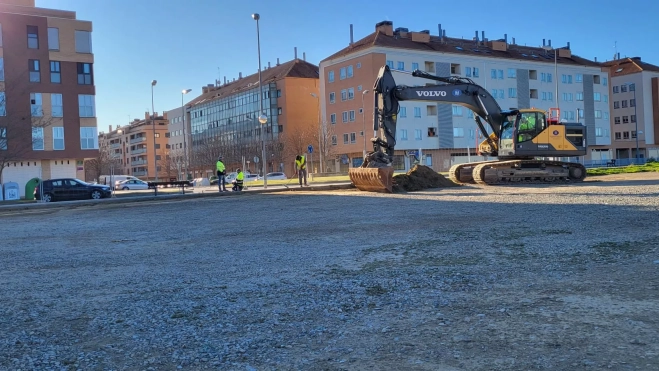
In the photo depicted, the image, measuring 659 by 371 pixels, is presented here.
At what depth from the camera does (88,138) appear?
54.6 meters

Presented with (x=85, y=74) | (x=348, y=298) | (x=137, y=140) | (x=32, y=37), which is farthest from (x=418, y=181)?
(x=137, y=140)

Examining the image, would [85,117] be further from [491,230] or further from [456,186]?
[491,230]

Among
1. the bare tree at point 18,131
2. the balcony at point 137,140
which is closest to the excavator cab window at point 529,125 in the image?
the bare tree at point 18,131

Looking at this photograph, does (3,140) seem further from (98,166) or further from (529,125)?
(98,166)

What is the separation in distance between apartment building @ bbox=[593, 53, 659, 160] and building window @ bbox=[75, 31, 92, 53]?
7705cm

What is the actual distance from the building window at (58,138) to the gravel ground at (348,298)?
4518 cm

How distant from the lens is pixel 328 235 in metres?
11.5

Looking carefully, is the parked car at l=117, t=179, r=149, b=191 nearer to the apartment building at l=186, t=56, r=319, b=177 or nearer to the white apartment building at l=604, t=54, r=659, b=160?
the apartment building at l=186, t=56, r=319, b=177

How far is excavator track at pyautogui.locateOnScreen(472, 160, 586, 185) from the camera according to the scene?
26328 mm

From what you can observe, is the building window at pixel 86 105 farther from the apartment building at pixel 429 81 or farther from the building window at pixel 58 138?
the apartment building at pixel 429 81

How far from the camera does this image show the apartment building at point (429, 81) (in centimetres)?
6831

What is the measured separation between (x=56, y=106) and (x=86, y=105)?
108 inches

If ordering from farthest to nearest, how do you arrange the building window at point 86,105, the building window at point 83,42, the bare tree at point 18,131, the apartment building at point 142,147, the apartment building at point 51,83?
the apartment building at point 142,147, the building window at point 86,105, the building window at point 83,42, the apartment building at point 51,83, the bare tree at point 18,131

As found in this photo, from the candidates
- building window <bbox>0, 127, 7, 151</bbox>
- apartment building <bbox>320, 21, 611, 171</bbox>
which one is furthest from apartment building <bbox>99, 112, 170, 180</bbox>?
building window <bbox>0, 127, 7, 151</bbox>
